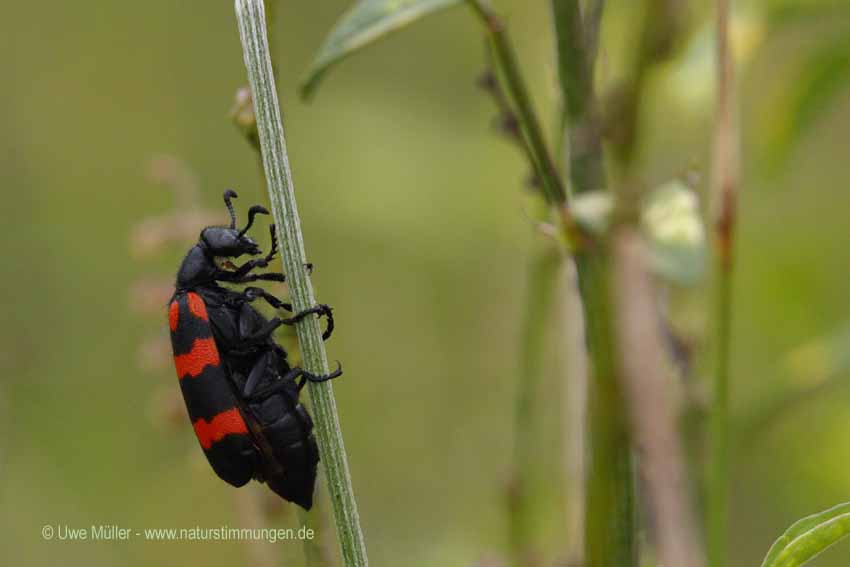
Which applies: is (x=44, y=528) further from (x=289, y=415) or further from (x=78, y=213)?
(x=289, y=415)

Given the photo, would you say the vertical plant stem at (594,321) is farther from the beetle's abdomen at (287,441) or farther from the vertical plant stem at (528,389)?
the vertical plant stem at (528,389)

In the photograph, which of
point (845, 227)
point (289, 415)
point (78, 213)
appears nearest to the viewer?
point (289, 415)

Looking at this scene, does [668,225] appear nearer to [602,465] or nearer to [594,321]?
[594,321]

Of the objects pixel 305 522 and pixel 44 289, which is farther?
pixel 44 289

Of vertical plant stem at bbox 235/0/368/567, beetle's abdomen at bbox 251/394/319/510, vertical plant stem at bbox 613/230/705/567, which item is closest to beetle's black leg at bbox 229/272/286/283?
beetle's abdomen at bbox 251/394/319/510

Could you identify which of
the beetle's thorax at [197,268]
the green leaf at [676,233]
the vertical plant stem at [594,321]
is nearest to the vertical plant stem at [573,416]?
the green leaf at [676,233]

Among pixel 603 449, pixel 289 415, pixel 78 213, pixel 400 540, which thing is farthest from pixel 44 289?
pixel 603 449

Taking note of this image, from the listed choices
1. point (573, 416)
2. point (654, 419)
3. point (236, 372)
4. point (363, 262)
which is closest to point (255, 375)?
point (236, 372)
